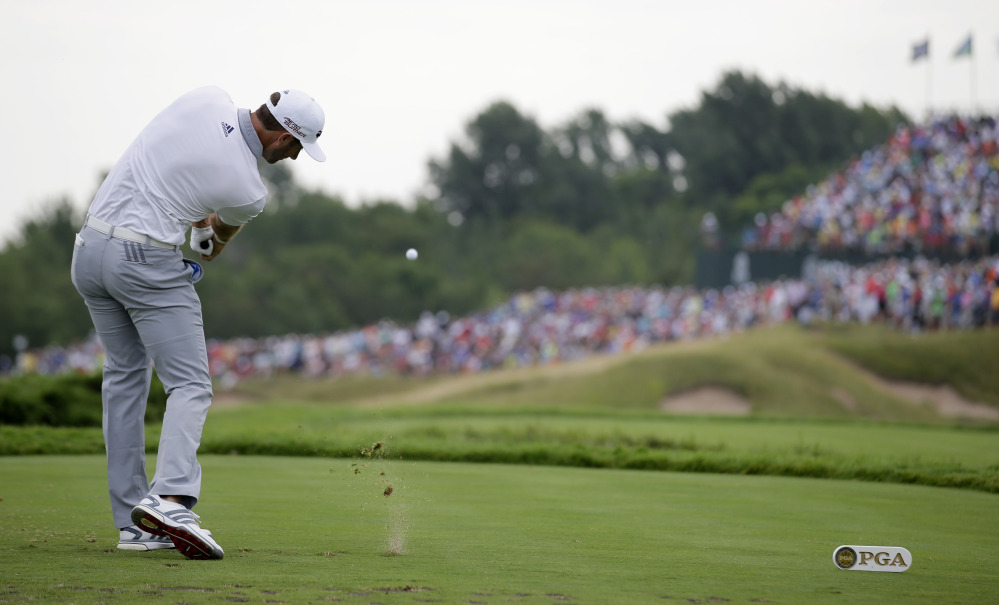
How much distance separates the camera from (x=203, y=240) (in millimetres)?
5383

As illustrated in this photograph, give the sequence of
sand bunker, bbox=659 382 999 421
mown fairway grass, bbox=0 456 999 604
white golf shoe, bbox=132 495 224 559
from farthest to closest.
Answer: sand bunker, bbox=659 382 999 421
white golf shoe, bbox=132 495 224 559
mown fairway grass, bbox=0 456 999 604

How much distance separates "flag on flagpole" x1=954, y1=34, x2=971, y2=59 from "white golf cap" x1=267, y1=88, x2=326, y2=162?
4193 cm

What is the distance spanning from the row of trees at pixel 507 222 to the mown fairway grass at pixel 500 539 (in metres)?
55.1

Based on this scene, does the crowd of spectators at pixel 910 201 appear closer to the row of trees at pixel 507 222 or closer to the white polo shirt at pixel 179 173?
the row of trees at pixel 507 222

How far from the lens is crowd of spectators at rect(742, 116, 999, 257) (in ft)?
105

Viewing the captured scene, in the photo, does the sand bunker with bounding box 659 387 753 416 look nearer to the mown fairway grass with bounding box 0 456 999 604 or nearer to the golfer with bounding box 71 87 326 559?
the mown fairway grass with bounding box 0 456 999 604

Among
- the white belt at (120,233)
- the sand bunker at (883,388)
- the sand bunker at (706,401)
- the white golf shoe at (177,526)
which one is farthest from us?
the sand bunker at (706,401)

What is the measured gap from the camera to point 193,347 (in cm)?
516

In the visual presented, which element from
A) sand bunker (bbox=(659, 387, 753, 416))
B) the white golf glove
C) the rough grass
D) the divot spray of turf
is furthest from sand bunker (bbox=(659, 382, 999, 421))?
the white golf glove

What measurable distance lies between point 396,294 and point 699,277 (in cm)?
3083

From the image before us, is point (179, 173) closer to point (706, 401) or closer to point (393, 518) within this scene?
point (393, 518)

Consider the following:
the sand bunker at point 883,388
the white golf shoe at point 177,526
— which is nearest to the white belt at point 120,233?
the white golf shoe at point 177,526

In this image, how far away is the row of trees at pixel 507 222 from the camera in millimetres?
64500

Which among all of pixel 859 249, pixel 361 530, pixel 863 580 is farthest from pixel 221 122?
pixel 859 249
